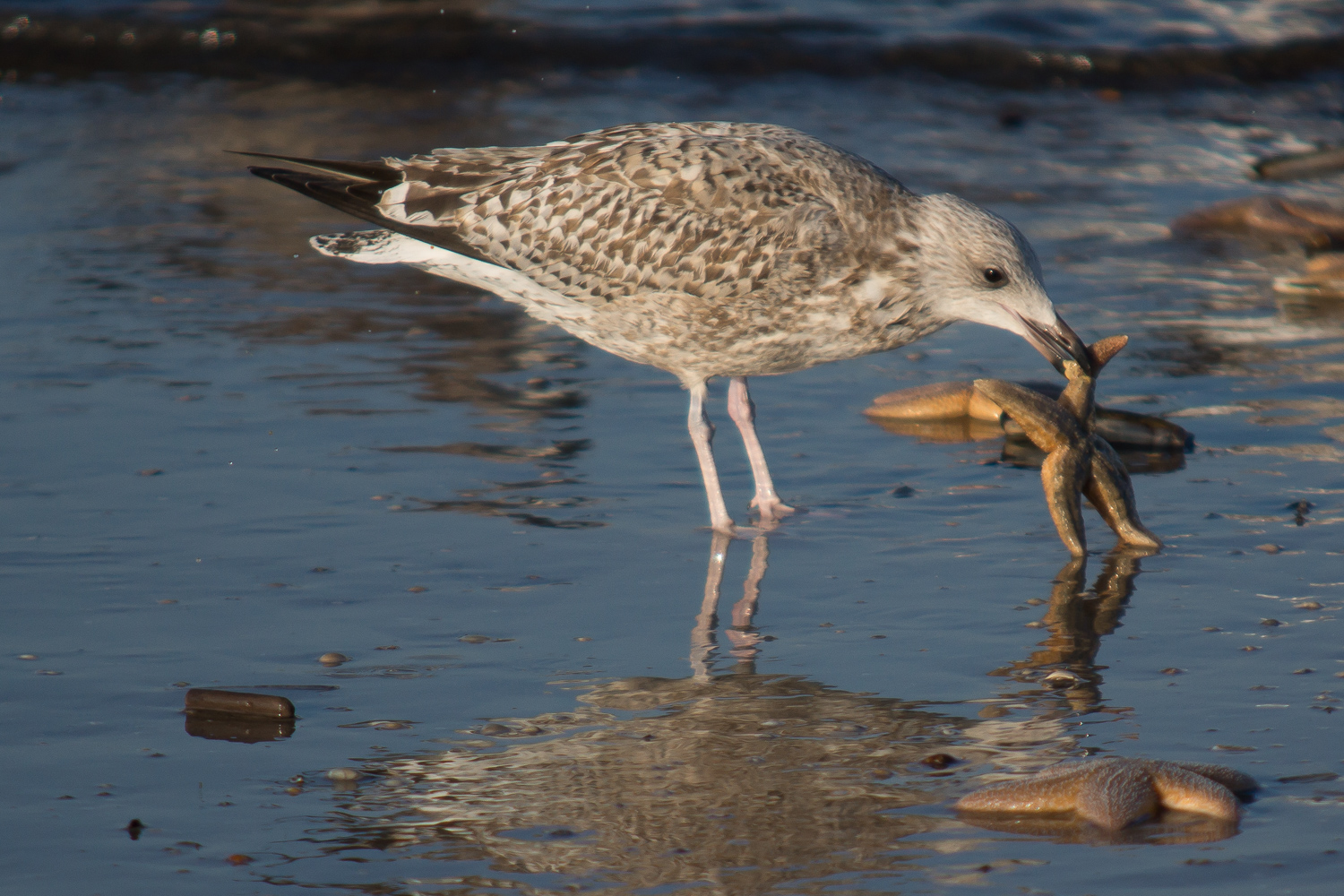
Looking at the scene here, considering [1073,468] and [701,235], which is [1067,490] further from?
[701,235]

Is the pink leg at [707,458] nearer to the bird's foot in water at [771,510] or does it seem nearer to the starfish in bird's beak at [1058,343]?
the bird's foot in water at [771,510]

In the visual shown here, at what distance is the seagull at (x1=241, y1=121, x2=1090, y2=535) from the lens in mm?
6086

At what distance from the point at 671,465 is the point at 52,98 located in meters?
9.08

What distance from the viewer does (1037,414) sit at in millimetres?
5559

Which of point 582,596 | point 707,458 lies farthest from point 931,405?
point 582,596

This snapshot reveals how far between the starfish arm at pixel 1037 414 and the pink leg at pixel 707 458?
1068 mm

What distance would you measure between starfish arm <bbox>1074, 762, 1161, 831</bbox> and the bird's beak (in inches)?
93.5

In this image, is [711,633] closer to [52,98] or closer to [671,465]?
[671,465]

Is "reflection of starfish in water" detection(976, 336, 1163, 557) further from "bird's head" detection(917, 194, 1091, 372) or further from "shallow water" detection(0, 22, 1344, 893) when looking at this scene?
"bird's head" detection(917, 194, 1091, 372)

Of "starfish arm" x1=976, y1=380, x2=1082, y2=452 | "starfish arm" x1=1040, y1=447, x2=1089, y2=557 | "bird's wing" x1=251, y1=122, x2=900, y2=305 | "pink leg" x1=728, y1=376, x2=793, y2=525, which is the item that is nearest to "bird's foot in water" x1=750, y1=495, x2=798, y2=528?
"pink leg" x1=728, y1=376, x2=793, y2=525

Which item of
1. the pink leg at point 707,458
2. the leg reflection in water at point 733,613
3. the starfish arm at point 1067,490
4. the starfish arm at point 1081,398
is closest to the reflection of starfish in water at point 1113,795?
the leg reflection in water at point 733,613

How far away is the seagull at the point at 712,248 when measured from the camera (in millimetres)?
6086

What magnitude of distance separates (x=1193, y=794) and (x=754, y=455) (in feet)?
9.74

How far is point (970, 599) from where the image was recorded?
207 inches
